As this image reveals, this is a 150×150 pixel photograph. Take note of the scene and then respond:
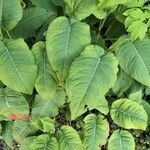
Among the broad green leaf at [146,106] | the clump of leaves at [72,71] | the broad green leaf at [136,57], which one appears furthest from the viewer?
the broad green leaf at [146,106]

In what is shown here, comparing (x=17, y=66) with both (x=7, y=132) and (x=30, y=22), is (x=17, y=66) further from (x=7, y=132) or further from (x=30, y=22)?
(x=7, y=132)

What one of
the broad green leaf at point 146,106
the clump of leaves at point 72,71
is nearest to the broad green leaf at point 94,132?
the clump of leaves at point 72,71

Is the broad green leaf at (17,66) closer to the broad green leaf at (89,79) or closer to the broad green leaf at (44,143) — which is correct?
the broad green leaf at (89,79)

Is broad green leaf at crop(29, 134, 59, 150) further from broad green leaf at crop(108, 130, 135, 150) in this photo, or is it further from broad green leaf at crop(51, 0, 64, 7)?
broad green leaf at crop(51, 0, 64, 7)

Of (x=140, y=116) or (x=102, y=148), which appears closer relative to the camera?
(x=140, y=116)

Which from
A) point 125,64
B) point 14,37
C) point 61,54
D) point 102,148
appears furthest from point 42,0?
point 102,148

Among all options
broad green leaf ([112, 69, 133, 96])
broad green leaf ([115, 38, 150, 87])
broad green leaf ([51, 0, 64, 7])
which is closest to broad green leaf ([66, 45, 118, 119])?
broad green leaf ([115, 38, 150, 87])

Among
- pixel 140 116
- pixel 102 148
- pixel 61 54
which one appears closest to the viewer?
pixel 61 54

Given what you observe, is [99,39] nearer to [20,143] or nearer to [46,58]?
[46,58]
